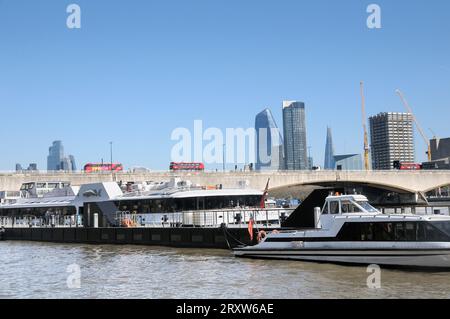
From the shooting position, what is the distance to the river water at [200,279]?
20.9 metres

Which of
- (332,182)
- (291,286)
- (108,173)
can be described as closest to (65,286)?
(291,286)

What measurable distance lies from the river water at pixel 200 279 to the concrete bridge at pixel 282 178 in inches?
2000

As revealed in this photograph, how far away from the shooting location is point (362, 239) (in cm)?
2677

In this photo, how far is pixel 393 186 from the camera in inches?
4498

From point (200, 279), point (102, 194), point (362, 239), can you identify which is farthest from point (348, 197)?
point (102, 194)

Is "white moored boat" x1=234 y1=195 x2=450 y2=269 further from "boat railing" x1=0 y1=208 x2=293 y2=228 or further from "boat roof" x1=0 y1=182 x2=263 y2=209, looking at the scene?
"boat roof" x1=0 y1=182 x2=263 y2=209

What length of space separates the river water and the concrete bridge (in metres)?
50.8

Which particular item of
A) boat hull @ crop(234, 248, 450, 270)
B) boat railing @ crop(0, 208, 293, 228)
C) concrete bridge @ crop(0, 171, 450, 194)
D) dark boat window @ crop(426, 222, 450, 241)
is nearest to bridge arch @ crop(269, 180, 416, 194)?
concrete bridge @ crop(0, 171, 450, 194)

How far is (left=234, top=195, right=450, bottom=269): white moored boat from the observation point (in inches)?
982

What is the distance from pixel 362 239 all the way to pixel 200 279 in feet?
26.8

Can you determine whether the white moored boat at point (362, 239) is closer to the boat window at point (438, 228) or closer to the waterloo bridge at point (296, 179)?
the boat window at point (438, 228)
